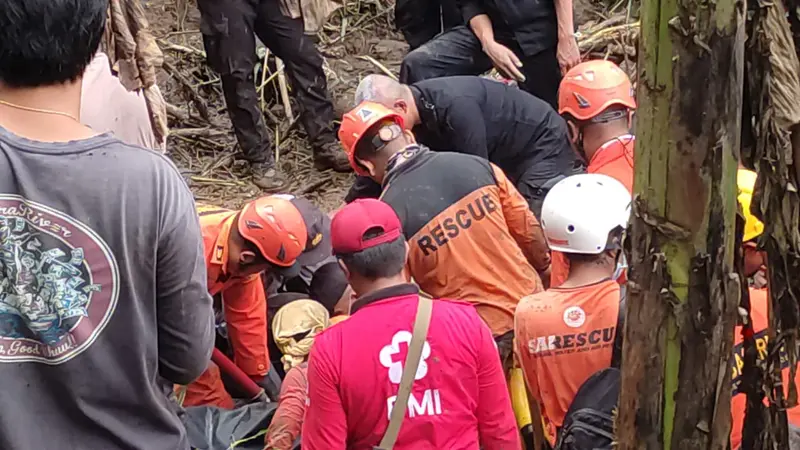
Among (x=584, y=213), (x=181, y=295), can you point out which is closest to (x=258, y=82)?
(x=584, y=213)

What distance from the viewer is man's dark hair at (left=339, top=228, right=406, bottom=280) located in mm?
3301

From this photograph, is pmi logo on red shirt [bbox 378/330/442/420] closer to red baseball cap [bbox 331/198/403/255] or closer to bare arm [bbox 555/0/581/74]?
red baseball cap [bbox 331/198/403/255]

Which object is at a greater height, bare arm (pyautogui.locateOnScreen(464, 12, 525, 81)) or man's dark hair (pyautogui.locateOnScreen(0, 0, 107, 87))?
man's dark hair (pyautogui.locateOnScreen(0, 0, 107, 87))

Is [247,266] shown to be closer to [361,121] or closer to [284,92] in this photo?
[361,121]

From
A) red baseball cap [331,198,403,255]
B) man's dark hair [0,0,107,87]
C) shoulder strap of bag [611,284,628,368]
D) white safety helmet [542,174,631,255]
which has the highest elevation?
man's dark hair [0,0,107,87]

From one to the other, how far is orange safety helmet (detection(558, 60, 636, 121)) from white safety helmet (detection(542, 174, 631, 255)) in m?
1.06

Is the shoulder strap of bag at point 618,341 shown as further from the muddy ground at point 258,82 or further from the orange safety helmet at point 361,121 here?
the muddy ground at point 258,82

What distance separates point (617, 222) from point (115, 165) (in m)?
2.02

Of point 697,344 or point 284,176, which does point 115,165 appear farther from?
point 284,176

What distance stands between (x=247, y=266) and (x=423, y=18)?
333 cm

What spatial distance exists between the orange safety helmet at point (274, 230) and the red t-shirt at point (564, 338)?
125cm

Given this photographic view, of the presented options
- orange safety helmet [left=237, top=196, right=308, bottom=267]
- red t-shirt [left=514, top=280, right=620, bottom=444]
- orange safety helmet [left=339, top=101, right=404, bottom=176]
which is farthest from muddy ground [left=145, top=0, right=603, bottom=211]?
red t-shirt [left=514, top=280, right=620, bottom=444]

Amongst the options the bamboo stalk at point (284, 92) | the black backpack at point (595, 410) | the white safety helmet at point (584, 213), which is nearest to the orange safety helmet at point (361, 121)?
the white safety helmet at point (584, 213)

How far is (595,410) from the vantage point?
328 cm
